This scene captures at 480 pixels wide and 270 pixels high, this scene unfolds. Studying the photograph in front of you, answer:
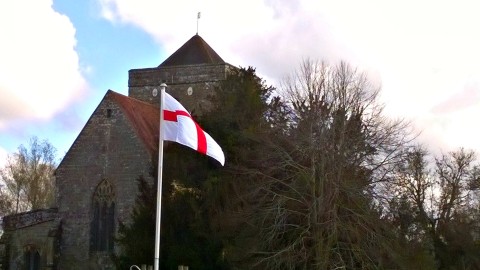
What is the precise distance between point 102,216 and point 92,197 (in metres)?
1.07

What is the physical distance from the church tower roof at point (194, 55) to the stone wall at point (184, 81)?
1.07 metres

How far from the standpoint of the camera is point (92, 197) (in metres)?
40.2

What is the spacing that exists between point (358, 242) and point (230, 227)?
5156 millimetres

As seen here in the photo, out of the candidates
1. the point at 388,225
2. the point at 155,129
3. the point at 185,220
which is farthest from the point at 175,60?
the point at 388,225

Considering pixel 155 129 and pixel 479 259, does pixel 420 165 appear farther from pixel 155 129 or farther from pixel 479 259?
pixel 155 129

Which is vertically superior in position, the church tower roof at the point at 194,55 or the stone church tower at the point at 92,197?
the church tower roof at the point at 194,55

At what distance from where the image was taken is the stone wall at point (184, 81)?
50.0m

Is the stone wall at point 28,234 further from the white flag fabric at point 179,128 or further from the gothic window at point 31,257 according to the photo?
the white flag fabric at point 179,128

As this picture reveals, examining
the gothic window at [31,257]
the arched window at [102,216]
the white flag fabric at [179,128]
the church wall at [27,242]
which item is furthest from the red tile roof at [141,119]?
→ the white flag fabric at [179,128]

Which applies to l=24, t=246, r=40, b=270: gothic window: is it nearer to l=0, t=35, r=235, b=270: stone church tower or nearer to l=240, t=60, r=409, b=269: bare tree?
l=0, t=35, r=235, b=270: stone church tower

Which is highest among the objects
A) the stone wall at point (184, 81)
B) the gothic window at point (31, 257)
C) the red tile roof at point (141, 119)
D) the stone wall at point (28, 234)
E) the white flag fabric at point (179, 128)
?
the stone wall at point (184, 81)

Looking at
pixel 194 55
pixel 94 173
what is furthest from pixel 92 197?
pixel 194 55

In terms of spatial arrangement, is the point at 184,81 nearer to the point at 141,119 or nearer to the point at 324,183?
the point at 141,119

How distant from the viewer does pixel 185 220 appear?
35.1 m
